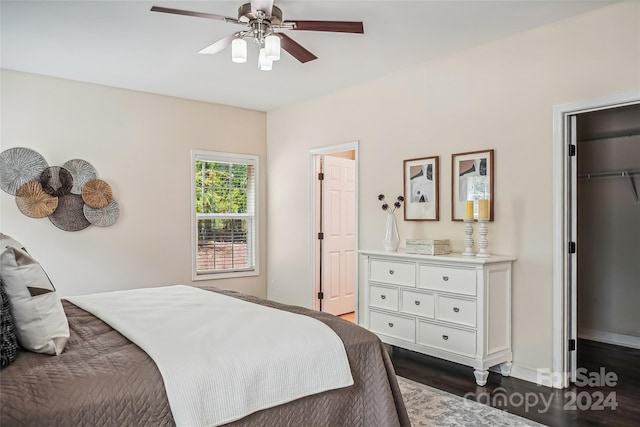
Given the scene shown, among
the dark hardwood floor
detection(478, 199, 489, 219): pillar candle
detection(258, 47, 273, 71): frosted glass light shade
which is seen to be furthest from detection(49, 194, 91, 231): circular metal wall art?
detection(478, 199, 489, 219): pillar candle

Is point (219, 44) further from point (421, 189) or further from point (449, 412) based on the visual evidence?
point (449, 412)

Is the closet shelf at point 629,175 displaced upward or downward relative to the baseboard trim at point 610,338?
upward

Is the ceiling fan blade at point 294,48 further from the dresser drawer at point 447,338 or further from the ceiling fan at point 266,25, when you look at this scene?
the dresser drawer at point 447,338

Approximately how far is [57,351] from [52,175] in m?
3.21

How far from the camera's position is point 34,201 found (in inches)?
172

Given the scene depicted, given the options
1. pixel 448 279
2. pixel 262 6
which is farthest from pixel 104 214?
pixel 448 279

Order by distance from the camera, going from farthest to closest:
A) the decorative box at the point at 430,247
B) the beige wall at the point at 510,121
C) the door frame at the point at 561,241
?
the decorative box at the point at 430,247, the door frame at the point at 561,241, the beige wall at the point at 510,121

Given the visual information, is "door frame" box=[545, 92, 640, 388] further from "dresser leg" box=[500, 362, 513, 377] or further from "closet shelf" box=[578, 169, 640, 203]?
"closet shelf" box=[578, 169, 640, 203]

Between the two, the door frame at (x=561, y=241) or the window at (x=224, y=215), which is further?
the window at (x=224, y=215)

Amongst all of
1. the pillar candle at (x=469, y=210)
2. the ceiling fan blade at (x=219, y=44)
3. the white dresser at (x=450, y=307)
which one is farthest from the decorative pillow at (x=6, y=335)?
the pillar candle at (x=469, y=210)

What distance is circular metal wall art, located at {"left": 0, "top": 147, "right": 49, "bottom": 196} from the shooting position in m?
4.26

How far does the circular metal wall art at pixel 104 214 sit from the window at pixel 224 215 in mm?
866

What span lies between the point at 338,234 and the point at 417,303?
82.2 inches

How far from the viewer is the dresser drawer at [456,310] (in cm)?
339
